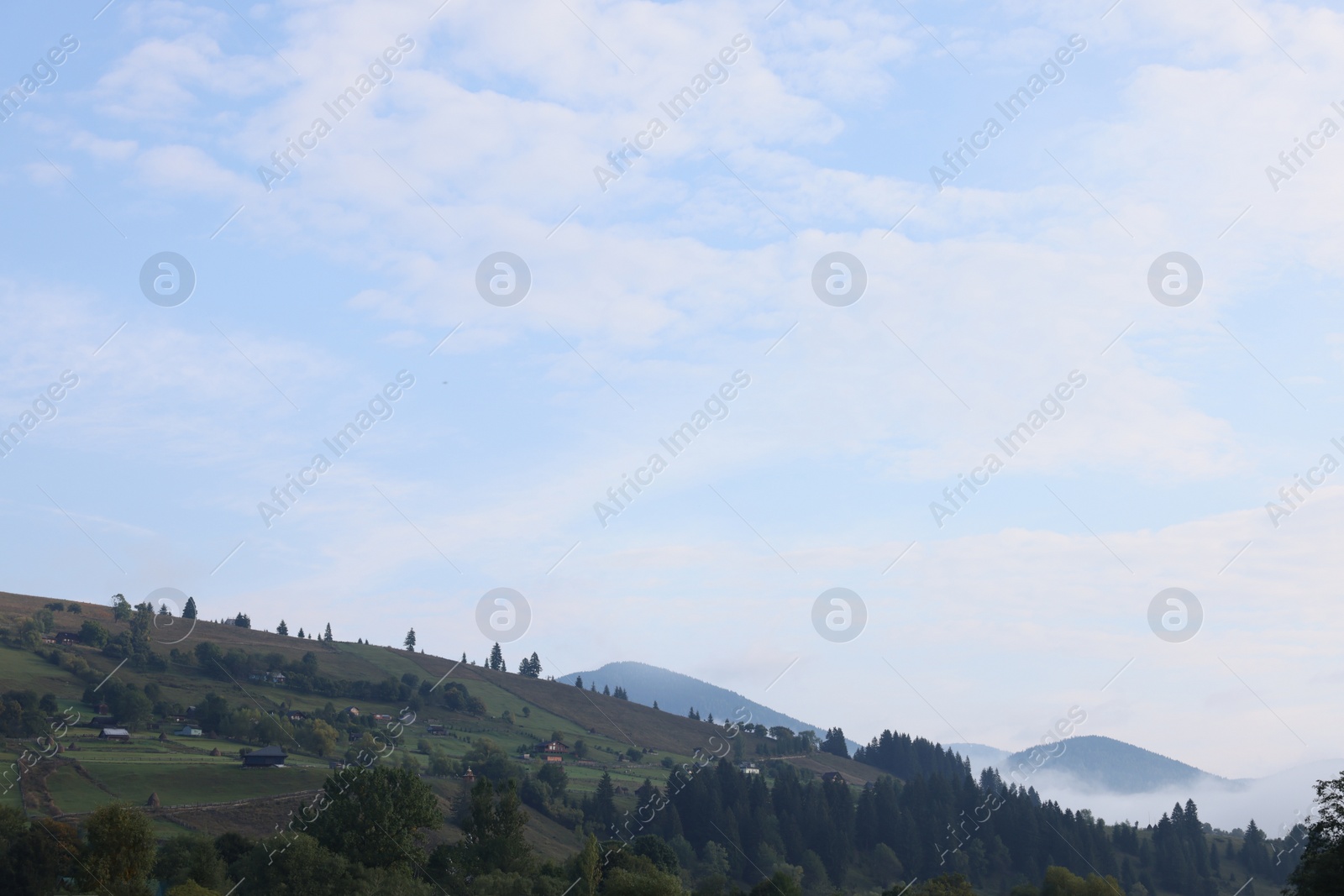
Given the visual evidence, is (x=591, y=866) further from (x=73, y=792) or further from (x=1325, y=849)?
(x=73, y=792)

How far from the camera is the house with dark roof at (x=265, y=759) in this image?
18425 centimetres

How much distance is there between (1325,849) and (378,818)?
299 ft

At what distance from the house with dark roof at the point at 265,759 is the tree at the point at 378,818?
68.5 meters

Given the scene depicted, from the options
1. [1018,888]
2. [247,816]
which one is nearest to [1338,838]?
[1018,888]

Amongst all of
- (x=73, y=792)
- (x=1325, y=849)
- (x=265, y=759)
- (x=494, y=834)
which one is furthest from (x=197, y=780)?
(x=1325, y=849)

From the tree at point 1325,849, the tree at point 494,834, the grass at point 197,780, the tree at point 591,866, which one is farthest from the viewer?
the grass at point 197,780

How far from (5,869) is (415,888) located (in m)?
35.3

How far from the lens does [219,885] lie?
9700 centimetres

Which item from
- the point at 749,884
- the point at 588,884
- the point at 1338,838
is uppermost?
the point at 1338,838

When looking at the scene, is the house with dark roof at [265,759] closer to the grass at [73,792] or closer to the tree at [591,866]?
the grass at [73,792]

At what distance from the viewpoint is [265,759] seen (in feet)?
612

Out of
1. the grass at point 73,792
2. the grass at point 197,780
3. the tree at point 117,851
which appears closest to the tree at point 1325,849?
the tree at point 117,851

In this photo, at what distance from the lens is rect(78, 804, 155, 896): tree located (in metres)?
91.6

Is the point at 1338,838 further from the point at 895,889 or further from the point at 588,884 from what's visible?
the point at 895,889
